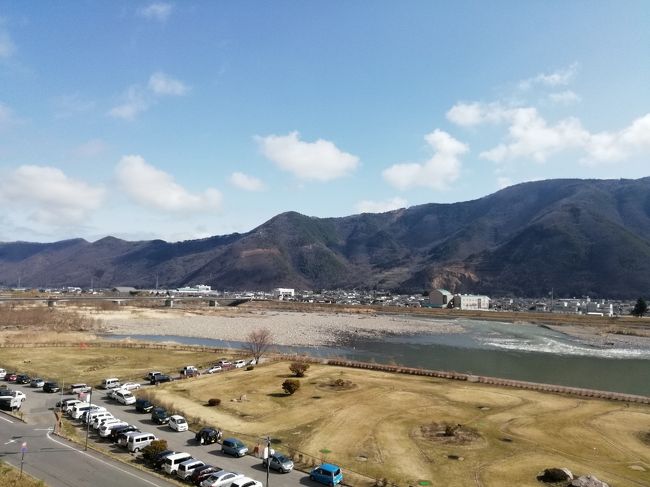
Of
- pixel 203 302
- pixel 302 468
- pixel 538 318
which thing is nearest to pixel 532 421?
pixel 302 468

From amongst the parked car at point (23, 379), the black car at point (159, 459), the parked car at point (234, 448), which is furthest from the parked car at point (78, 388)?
the parked car at point (234, 448)

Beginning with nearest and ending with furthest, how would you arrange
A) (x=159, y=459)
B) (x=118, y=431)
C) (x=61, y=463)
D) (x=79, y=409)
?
(x=61, y=463) → (x=159, y=459) → (x=118, y=431) → (x=79, y=409)

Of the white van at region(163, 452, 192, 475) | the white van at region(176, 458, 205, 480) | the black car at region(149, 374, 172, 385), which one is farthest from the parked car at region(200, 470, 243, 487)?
the black car at region(149, 374, 172, 385)

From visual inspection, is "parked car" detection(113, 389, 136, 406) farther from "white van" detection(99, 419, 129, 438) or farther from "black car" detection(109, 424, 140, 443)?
"black car" detection(109, 424, 140, 443)

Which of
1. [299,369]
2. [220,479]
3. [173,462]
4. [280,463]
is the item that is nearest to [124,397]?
[173,462]

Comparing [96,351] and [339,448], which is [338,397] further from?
[96,351]

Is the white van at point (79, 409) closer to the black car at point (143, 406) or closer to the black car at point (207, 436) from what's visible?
the black car at point (143, 406)

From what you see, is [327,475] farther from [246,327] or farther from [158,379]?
[246,327]
